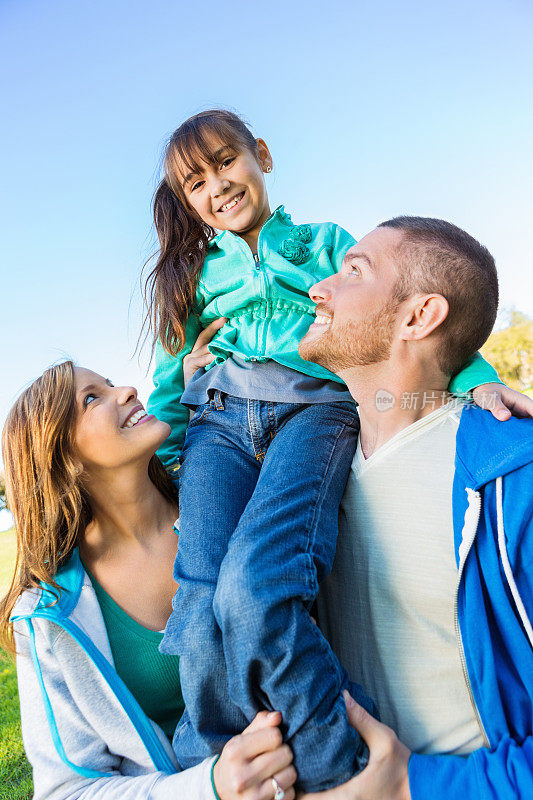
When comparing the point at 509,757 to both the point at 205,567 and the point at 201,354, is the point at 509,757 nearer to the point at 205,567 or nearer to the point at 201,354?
the point at 205,567

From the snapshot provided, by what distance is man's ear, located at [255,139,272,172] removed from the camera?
3.16 meters

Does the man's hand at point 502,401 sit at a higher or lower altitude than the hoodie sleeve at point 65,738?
higher

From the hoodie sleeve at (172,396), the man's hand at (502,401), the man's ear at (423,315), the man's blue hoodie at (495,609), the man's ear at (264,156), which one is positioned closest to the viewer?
the man's blue hoodie at (495,609)

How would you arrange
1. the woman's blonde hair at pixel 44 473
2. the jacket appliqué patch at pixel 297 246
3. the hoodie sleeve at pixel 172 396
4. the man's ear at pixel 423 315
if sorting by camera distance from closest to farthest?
the man's ear at pixel 423 315 → the woman's blonde hair at pixel 44 473 → the jacket appliqué patch at pixel 297 246 → the hoodie sleeve at pixel 172 396

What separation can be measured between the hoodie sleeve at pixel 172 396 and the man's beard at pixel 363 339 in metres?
0.92

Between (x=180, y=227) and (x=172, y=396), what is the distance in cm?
90

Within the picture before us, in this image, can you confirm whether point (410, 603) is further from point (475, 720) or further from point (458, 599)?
point (475, 720)

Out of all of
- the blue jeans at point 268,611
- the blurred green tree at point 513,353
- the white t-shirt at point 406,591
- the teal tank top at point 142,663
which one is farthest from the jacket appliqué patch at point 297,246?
the blurred green tree at point 513,353

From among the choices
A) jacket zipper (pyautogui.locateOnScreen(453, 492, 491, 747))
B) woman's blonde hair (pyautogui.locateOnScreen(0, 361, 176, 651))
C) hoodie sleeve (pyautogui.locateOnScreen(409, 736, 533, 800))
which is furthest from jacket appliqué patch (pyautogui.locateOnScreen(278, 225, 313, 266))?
hoodie sleeve (pyautogui.locateOnScreen(409, 736, 533, 800))

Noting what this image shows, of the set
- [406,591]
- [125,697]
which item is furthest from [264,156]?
[125,697]

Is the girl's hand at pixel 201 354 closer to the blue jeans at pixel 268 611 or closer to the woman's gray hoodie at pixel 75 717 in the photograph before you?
the blue jeans at pixel 268 611

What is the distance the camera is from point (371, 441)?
2.39 meters

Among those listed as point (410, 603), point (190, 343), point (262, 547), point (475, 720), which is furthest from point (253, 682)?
point (190, 343)

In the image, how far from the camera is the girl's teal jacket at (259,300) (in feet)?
8.88
